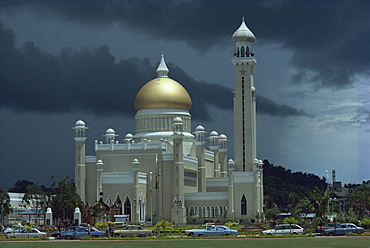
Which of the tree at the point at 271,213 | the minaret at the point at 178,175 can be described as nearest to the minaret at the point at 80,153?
the minaret at the point at 178,175

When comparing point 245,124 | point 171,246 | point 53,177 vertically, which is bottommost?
point 171,246

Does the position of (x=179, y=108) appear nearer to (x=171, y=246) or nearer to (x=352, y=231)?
(x=352, y=231)

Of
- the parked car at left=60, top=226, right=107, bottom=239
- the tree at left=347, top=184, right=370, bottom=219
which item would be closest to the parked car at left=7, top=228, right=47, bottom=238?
the parked car at left=60, top=226, right=107, bottom=239

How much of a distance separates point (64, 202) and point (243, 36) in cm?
3493

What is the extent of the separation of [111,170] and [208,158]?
17.2m

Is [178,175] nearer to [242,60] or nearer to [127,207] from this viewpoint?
[127,207]

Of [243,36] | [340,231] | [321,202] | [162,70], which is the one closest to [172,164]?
[162,70]

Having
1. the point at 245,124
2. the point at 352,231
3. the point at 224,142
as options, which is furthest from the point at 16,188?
the point at 352,231

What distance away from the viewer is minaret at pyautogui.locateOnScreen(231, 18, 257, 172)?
102 metres

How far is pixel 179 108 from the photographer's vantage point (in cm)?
10588

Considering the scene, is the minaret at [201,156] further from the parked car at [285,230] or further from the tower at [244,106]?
the parked car at [285,230]

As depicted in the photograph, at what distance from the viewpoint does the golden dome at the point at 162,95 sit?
344 feet

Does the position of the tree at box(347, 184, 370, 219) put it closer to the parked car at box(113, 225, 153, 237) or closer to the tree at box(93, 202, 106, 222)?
the tree at box(93, 202, 106, 222)

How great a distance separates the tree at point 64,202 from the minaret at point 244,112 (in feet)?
81.4
